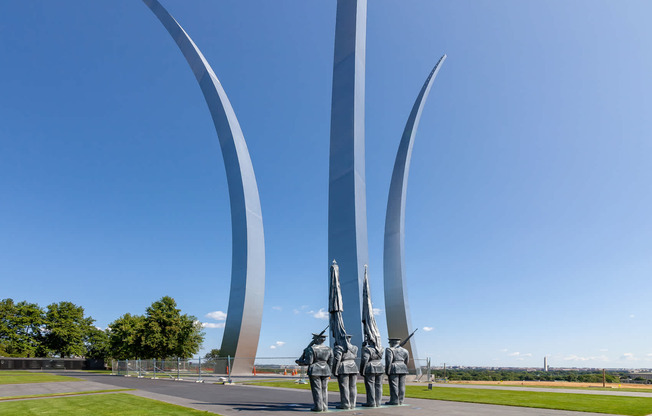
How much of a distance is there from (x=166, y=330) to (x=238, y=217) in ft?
46.8

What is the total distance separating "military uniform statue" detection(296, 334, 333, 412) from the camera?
35.7 ft

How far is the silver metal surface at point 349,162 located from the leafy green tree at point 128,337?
21.4m

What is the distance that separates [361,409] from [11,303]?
64164 millimetres

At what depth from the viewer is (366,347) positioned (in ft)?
40.6

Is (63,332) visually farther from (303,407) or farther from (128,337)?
(303,407)

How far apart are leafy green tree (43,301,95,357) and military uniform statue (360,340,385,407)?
189ft

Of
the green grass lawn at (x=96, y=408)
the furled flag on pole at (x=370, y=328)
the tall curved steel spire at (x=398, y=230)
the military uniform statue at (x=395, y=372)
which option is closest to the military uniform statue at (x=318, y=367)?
the furled flag on pole at (x=370, y=328)

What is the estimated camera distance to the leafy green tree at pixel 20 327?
55.5 m

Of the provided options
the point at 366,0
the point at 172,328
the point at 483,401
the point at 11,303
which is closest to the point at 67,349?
the point at 11,303

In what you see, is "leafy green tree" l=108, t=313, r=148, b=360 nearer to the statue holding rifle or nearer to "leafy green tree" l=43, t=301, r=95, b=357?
"leafy green tree" l=43, t=301, r=95, b=357

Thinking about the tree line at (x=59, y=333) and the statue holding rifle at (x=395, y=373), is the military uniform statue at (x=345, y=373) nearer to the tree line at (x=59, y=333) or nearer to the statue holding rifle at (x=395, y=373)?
the statue holding rifle at (x=395, y=373)

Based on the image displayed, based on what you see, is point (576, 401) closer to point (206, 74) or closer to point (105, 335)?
point (206, 74)

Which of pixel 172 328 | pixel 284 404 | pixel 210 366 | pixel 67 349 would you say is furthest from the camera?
pixel 67 349

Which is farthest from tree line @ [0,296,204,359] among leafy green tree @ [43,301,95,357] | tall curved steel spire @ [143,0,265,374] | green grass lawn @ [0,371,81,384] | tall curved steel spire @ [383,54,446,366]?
tall curved steel spire @ [383,54,446,366]
